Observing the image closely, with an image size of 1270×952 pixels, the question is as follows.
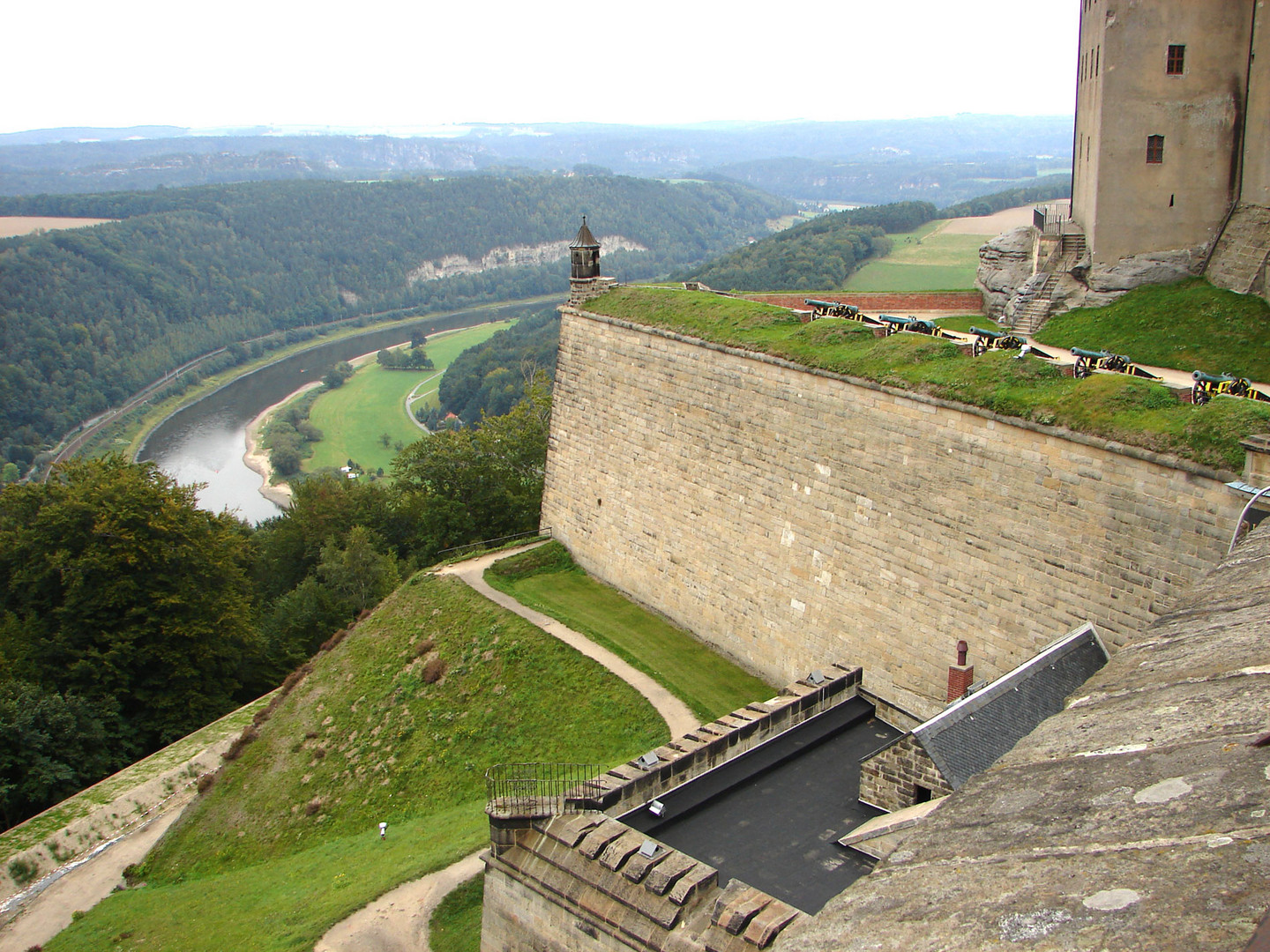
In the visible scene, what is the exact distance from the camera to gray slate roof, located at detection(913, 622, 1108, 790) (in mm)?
12633

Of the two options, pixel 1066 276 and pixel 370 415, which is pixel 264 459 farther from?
pixel 1066 276

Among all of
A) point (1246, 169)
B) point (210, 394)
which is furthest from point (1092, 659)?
point (210, 394)

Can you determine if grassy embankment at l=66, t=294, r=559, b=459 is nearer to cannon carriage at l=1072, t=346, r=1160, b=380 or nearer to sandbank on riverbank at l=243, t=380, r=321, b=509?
sandbank on riverbank at l=243, t=380, r=321, b=509

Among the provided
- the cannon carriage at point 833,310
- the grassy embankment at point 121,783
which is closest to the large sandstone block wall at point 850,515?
the cannon carriage at point 833,310

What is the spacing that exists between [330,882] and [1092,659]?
15052mm

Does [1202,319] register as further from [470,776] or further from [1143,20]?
[470,776]

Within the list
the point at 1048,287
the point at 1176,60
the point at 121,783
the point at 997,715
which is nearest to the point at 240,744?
the point at 121,783

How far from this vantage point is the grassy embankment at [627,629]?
24609mm

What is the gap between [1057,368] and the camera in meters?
19.4

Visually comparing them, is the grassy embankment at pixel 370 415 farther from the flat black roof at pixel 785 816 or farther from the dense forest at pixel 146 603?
the flat black roof at pixel 785 816

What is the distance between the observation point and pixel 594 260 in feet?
107

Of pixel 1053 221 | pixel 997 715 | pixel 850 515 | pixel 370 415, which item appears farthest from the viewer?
pixel 370 415

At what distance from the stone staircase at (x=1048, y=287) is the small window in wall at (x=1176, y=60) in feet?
14.5

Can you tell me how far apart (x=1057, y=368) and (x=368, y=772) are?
18199 millimetres
